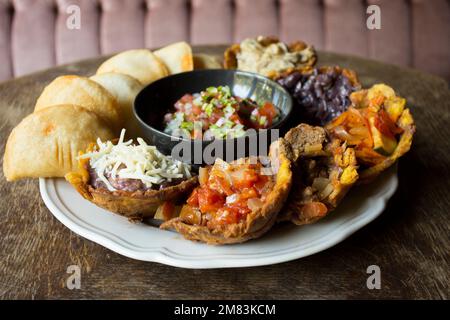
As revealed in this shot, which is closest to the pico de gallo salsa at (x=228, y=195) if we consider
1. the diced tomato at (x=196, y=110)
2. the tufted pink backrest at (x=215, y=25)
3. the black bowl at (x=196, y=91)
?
the black bowl at (x=196, y=91)

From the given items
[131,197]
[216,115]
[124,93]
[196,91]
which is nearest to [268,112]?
[216,115]

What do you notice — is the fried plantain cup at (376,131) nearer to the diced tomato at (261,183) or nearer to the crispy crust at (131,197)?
the diced tomato at (261,183)

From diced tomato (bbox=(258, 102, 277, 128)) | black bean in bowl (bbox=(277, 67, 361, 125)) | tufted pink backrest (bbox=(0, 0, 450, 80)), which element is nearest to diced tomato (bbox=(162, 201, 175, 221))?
diced tomato (bbox=(258, 102, 277, 128))

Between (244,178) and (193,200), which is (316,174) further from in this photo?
(193,200)

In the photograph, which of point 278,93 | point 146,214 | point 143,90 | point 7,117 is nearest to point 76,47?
point 7,117

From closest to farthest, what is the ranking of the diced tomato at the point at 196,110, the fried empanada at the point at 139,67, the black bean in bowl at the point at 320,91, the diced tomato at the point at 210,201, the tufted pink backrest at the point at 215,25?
the diced tomato at the point at 210,201 < the diced tomato at the point at 196,110 < the black bean in bowl at the point at 320,91 < the fried empanada at the point at 139,67 < the tufted pink backrest at the point at 215,25

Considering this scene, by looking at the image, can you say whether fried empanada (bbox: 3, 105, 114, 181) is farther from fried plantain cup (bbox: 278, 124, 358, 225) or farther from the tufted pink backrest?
the tufted pink backrest

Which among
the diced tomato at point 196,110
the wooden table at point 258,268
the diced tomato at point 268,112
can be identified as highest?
the diced tomato at point 196,110

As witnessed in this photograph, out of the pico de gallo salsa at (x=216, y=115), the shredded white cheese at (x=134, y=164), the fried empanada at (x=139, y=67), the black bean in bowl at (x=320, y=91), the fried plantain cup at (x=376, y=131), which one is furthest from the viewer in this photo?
the fried empanada at (x=139, y=67)
